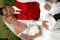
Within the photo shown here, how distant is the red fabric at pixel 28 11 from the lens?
4.17 ft

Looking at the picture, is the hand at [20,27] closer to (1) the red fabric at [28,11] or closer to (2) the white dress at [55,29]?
(1) the red fabric at [28,11]

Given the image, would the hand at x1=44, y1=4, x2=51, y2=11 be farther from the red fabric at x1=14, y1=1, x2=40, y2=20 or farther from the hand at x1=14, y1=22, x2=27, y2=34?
the hand at x1=14, y1=22, x2=27, y2=34

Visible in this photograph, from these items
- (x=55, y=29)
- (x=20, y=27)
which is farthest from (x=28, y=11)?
(x=55, y=29)

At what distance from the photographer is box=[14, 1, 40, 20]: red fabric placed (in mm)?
1270

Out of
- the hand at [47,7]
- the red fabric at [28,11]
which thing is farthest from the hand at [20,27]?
the hand at [47,7]

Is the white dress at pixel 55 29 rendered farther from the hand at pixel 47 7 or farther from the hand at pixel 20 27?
the hand at pixel 20 27

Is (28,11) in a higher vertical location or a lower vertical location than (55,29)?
higher

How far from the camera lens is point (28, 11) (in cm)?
127

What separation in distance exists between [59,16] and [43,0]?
180 millimetres

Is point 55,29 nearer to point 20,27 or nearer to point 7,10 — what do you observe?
point 20,27

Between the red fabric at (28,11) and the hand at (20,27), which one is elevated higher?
the red fabric at (28,11)

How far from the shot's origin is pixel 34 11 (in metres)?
1.28

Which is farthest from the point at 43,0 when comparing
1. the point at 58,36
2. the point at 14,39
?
the point at 14,39

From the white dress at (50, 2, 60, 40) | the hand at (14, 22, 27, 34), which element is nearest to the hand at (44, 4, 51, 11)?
the white dress at (50, 2, 60, 40)
